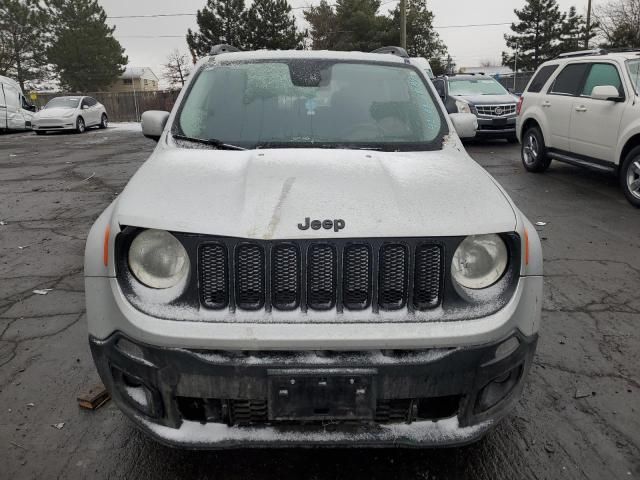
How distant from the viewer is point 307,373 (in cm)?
197

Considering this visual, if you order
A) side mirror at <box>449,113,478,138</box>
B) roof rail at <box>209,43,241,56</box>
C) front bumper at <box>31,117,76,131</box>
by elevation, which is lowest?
front bumper at <box>31,117,76,131</box>

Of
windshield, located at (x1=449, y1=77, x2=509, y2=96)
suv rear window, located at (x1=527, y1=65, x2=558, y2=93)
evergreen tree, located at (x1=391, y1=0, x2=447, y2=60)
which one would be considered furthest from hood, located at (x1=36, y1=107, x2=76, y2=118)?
evergreen tree, located at (x1=391, y1=0, x2=447, y2=60)

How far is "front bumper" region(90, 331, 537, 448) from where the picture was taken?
1988 millimetres

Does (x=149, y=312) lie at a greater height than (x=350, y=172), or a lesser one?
lesser

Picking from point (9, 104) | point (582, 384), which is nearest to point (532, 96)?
point (582, 384)

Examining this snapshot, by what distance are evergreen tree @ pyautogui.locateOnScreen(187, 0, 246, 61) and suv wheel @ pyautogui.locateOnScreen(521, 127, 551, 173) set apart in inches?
1382

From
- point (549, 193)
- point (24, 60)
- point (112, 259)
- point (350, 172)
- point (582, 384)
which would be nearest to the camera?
point (112, 259)

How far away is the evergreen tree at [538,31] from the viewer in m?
57.7

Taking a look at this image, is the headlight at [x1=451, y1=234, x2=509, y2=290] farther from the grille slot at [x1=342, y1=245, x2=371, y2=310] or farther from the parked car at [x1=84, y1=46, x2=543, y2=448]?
the grille slot at [x1=342, y1=245, x2=371, y2=310]

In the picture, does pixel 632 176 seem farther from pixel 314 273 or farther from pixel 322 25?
pixel 322 25

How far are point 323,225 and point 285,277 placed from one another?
0.24m

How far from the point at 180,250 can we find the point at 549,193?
7.27 m

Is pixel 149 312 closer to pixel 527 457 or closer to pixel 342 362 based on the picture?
pixel 342 362

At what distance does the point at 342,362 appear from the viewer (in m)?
1.99
